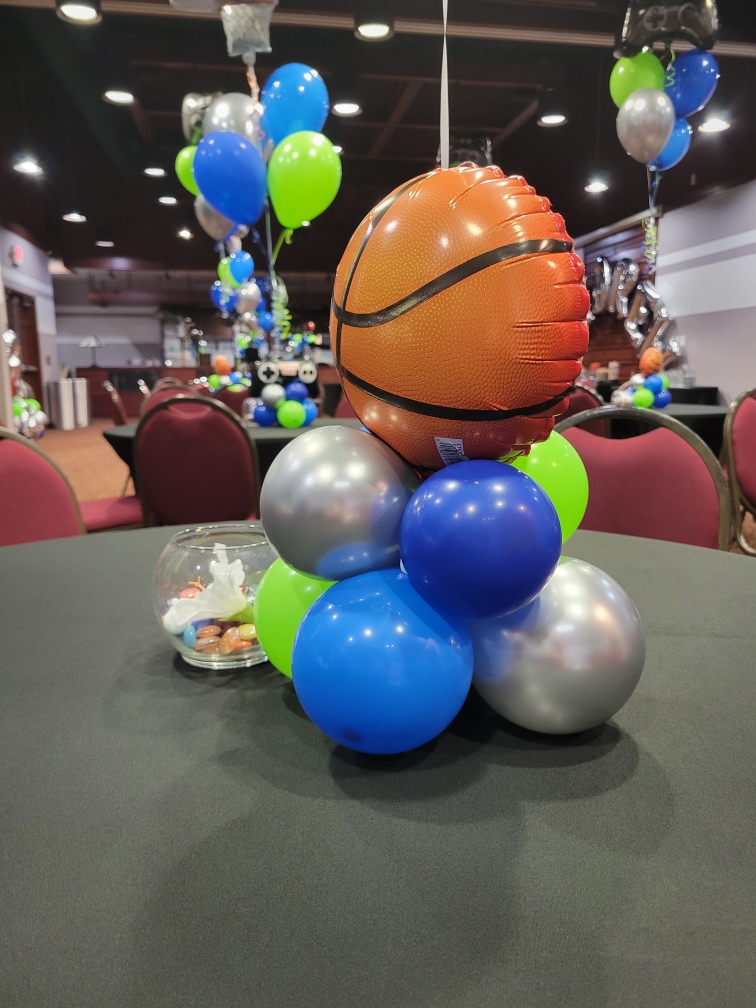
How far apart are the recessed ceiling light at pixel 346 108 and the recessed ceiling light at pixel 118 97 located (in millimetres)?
1541

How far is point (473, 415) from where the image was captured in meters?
0.52

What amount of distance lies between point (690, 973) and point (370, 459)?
37 cm

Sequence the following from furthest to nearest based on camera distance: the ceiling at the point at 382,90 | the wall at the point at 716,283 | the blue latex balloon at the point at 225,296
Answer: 1. the blue latex balloon at the point at 225,296
2. the wall at the point at 716,283
3. the ceiling at the point at 382,90

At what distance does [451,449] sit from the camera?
1.78 feet

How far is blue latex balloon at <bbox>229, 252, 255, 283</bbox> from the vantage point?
5.29m

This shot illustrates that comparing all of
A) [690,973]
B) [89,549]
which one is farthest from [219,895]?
[89,549]

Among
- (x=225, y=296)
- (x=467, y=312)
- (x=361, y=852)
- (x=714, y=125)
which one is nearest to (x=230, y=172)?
(x=467, y=312)

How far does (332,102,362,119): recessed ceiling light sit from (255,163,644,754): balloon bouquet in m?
5.36

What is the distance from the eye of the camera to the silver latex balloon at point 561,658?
1.72ft

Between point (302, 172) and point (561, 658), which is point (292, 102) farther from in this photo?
point (561, 658)

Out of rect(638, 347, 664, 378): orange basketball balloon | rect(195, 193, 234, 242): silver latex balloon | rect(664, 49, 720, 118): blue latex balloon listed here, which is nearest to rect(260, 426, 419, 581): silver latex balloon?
rect(638, 347, 664, 378): orange basketball balloon

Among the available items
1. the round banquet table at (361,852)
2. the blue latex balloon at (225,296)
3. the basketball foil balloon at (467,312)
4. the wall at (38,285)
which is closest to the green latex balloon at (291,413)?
the round banquet table at (361,852)

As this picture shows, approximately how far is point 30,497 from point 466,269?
133cm

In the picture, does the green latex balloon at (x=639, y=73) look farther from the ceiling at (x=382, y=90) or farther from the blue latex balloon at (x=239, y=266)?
the blue latex balloon at (x=239, y=266)
